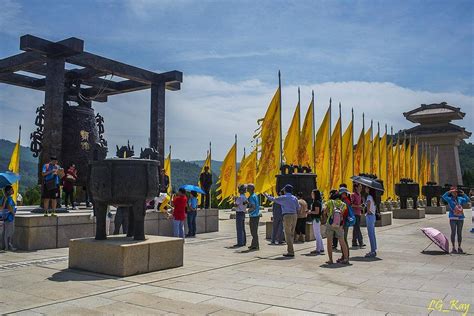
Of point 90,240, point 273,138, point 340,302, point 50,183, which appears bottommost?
point 340,302

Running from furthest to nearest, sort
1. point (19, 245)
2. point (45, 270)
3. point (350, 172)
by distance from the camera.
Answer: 1. point (350, 172)
2. point (19, 245)
3. point (45, 270)

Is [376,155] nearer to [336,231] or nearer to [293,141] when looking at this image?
[293,141]

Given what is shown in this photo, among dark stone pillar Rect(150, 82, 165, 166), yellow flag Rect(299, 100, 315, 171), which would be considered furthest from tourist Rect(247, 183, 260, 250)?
yellow flag Rect(299, 100, 315, 171)

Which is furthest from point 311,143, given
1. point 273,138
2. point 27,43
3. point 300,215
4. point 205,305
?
point 205,305

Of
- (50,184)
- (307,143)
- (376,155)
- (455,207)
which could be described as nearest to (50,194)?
(50,184)

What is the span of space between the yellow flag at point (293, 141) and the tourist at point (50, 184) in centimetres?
1230

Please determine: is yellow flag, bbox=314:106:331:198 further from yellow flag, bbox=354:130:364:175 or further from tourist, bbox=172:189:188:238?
tourist, bbox=172:189:188:238

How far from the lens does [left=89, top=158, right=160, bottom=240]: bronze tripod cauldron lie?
26.7ft

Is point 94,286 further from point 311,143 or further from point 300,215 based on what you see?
point 311,143

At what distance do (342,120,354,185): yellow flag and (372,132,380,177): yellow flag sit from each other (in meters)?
5.22

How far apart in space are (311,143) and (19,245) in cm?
1521

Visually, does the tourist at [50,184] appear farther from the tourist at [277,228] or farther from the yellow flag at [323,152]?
the yellow flag at [323,152]

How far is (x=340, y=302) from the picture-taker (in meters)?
6.02

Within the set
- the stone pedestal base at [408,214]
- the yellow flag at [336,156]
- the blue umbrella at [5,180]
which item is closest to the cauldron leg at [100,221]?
the blue umbrella at [5,180]
